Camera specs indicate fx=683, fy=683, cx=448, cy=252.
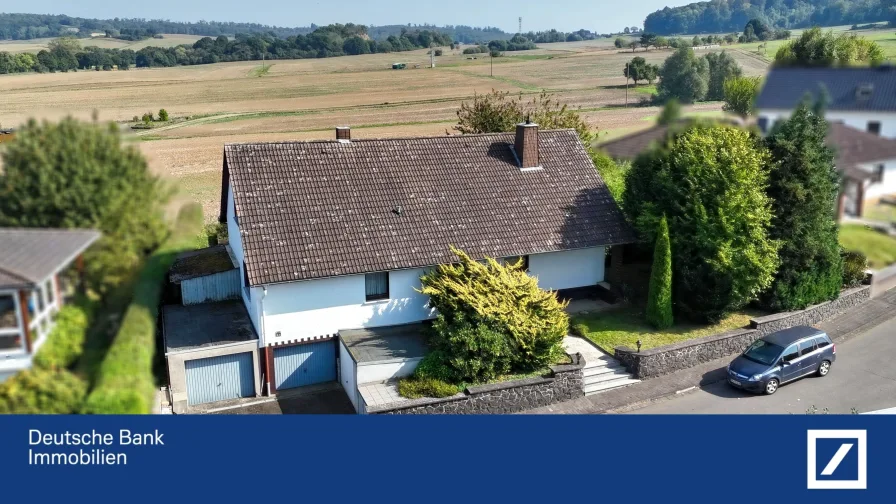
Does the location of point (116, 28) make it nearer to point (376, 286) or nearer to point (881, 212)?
point (881, 212)

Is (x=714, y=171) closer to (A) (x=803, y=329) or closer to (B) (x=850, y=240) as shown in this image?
(A) (x=803, y=329)

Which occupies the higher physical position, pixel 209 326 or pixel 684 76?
pixel 684 76

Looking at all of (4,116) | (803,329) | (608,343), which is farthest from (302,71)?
(803,329)

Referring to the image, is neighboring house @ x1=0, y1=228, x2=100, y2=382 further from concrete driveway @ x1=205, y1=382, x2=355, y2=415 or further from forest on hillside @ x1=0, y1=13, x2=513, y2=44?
concrete driveway @ x1=205, y1=382, x2=355, y2=415

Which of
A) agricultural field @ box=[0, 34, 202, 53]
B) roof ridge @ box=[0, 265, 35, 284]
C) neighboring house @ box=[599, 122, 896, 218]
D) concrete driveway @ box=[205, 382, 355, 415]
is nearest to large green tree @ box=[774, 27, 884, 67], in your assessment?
neighboring house @ box=[599, 122, 896, 218]

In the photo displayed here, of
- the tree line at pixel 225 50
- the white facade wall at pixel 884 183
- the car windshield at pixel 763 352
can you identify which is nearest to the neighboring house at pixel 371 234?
the car windshield at pixel 763 352
